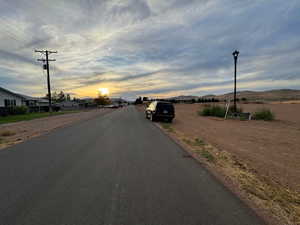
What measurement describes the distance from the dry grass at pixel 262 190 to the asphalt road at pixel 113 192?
421 mm

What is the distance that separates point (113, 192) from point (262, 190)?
3012 mm

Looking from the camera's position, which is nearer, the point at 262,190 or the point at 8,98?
the point at 262,190

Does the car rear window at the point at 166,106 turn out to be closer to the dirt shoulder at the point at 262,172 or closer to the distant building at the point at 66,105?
the dirt shoulder at the point at 262,172

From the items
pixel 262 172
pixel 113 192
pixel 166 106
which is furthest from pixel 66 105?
pixel 262 172

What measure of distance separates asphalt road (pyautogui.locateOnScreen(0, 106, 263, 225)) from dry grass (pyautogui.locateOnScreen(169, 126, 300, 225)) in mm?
421

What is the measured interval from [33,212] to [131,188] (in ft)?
5.44

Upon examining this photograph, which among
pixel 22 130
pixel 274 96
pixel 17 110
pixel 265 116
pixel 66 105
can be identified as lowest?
pixel 22 130

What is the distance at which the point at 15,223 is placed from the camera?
228 centimetres

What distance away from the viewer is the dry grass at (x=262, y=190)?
2513 mm

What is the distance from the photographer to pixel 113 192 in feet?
10.1

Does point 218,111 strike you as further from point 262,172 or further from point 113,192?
point 113,192

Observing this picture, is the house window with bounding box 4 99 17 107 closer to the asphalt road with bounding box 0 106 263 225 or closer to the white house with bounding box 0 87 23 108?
the white house with bounding box 0 87 23 108

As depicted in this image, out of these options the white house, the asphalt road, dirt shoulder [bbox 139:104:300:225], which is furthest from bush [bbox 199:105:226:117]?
the white house

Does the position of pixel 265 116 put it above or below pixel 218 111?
below
